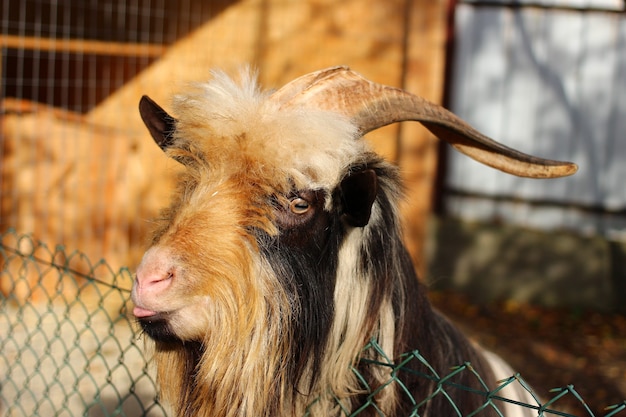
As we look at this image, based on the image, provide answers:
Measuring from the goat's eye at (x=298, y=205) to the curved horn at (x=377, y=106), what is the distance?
36 cm

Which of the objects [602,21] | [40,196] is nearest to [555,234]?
[602,21]

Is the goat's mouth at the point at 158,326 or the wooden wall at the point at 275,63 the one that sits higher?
the wooden wall at the point at 275,63

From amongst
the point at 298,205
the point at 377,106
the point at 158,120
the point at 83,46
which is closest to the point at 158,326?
the point at 298,205

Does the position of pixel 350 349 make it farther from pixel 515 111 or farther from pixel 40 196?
pixel 515 111

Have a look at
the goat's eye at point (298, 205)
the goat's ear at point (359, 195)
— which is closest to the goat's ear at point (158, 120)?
the goat's eye at point (298, 205)

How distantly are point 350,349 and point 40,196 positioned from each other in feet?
18.0

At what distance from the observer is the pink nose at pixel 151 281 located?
219 cm

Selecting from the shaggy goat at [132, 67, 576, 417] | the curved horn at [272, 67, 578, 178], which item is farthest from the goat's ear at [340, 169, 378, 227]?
the curved horn at [272, 67, 578, 178]

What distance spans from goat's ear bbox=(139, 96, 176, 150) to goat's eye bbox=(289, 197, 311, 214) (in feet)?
2.33

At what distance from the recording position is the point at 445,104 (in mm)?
8891

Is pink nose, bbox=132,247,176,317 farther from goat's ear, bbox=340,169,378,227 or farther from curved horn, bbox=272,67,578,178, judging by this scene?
curved horn, bbox=272,67,578,178

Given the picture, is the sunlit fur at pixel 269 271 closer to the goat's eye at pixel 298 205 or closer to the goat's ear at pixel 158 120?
the goat's eye at pixel 298 205

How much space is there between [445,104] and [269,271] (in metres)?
6.92

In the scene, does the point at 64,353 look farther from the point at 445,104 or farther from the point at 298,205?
the point at 445,104
